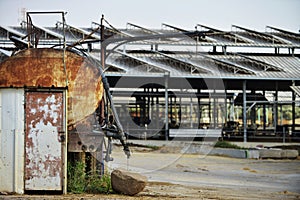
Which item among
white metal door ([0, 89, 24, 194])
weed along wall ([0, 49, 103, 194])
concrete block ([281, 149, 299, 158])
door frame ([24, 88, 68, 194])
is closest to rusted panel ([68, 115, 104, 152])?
weed along wall ([0, 49, 103, 194])

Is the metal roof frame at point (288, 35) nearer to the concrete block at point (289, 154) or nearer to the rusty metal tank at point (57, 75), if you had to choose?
the concrete block at point (289, 154)

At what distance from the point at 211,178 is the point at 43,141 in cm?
599

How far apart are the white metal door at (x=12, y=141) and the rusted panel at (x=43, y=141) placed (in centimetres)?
11

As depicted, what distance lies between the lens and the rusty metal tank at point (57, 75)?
9.45 metres

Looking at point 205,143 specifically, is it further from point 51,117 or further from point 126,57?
point 51,117

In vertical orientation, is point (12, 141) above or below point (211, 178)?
above

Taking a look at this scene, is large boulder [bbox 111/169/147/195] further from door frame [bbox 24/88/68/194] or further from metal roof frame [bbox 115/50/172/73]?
metal roof frame [bbox 115/50/172/73]

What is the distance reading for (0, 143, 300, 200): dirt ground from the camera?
10.2 metres

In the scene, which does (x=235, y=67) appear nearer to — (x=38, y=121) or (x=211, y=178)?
(x=211, y=178)

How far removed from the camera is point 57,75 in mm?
9547

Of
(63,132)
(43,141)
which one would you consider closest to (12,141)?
(43,141)

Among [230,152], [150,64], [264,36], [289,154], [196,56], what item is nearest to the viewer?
[289,154]

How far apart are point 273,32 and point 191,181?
24159mm

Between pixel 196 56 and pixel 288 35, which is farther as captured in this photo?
pixel 288 35
